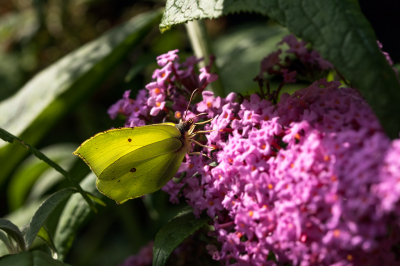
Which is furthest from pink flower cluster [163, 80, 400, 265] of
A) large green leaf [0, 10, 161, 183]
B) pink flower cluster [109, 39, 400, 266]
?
large green leaf [0, 10, 161, 183]

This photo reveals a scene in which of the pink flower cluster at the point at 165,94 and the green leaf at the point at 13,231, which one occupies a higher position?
the pink flower cluster at the point at 165,94

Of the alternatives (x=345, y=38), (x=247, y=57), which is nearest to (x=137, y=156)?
(x=345, y=38)

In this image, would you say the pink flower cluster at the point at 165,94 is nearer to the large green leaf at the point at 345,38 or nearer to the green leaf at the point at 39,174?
the large green leaf at the point at 345,38

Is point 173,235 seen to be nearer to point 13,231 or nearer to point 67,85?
point 13,231

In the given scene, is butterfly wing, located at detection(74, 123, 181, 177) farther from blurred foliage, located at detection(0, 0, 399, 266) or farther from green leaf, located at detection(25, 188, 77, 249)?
blurred foliage, located at detection(0, 0, 399, 266)

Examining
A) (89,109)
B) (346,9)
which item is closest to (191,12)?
(346,9)

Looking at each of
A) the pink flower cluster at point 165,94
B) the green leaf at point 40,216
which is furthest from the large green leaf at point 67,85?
the green leaf at point 40,216
